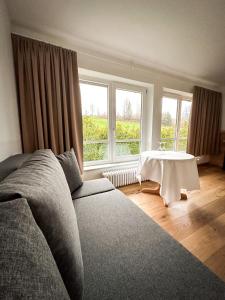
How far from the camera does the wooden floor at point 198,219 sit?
52.6 inches

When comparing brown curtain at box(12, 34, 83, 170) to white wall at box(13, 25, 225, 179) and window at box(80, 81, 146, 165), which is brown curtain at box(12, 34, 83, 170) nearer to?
white wall at box(13, 25, 225, 179)

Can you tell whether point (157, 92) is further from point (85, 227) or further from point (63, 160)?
point (85, 227)

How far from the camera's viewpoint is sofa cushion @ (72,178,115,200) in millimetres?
1450

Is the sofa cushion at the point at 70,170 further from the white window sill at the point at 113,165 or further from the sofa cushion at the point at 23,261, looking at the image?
the sofa cushion at the point at 23,261

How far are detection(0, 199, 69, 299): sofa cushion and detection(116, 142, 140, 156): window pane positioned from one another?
255 centimetres

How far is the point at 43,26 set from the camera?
175cm

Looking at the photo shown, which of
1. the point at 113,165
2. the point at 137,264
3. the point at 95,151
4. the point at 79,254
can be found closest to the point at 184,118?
the point at 113,165

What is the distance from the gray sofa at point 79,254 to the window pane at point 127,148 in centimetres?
186

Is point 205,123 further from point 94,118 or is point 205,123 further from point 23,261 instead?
point 23,261

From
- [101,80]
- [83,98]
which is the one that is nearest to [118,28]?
[101,80]

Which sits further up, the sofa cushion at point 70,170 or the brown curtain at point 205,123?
the brown curtain at point 205,123

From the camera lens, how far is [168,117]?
136 inches

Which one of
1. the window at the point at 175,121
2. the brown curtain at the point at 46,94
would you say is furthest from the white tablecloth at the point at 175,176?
the window at the point at 175,121

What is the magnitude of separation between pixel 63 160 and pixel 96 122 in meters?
1.35
